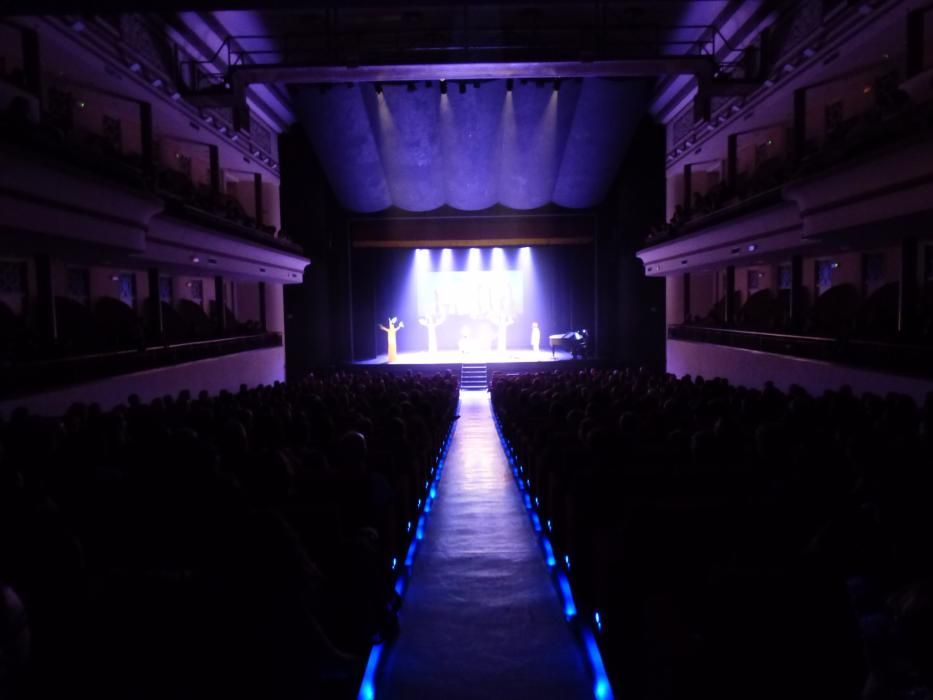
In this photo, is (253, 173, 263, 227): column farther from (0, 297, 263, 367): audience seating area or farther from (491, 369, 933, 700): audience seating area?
(491, 369, 933, 700): audience seating area

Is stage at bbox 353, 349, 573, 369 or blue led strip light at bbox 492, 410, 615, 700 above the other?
stage at bbox 353, 349, 573, 369

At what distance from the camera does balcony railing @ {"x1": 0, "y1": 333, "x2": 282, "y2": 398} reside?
26.1 feet

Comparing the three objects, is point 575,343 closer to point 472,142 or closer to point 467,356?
point 467,356

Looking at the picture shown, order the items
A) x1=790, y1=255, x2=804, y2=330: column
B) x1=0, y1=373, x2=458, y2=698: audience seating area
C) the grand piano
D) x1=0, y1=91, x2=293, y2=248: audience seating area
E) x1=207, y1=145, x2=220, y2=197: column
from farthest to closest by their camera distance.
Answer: the grand piano, x1=207, y1=145, x2=220, y2=197: column, x1=790, y1=255, x2=804, y2=330: column, x1=0, y1=91, x2=293, y2=248: audience seating area, x1=0, y1=373, x2=458, y2=698: audience seating area

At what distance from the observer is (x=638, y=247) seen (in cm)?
2027

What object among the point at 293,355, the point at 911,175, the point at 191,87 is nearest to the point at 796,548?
the point at 911,175

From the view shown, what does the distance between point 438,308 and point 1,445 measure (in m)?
20.7

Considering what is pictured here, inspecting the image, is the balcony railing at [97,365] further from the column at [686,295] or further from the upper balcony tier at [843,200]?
the column at [686,295]

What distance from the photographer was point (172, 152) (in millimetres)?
16344

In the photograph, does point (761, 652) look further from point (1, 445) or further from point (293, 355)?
point (293, 355)

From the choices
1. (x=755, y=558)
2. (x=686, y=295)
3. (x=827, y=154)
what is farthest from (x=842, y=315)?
(x=755, y=558)

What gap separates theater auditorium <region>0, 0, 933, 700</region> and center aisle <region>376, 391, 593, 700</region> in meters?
0.03

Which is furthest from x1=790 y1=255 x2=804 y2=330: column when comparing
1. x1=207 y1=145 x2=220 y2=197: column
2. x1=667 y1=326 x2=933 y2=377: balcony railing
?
x1=207 y1=145 x2=220 y2=197: column

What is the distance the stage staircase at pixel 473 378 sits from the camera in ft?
69.1
